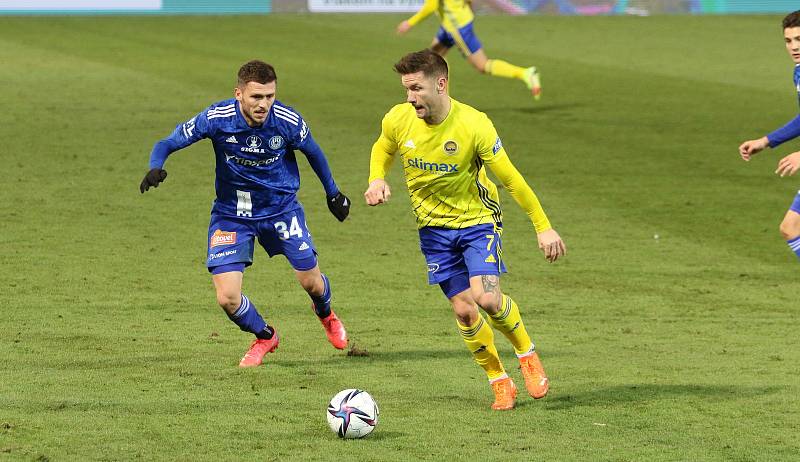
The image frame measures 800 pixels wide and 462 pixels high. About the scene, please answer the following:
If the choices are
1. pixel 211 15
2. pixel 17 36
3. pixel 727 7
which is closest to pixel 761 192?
pixel 17 36

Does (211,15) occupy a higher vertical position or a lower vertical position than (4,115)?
higher

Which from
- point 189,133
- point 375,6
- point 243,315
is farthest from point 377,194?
point 375,6

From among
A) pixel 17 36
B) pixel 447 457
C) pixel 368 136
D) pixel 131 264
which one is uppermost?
pixel 17 36

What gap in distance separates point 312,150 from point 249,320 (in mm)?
1291

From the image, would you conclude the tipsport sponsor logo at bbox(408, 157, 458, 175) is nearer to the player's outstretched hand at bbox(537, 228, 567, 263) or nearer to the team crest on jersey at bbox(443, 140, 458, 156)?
the team crest on jersey at bbox(443, 140, 458, 156)

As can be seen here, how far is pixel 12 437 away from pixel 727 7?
1368 inches

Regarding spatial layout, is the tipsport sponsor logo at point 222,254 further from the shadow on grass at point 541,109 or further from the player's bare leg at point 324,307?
the shadow on grass at point 541,109

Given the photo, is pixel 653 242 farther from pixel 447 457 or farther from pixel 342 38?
pixel 342 38

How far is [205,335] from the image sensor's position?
10.7 meters

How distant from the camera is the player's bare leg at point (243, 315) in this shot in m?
9.73

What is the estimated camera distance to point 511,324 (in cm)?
889

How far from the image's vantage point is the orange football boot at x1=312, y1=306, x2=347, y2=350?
10.3 meters

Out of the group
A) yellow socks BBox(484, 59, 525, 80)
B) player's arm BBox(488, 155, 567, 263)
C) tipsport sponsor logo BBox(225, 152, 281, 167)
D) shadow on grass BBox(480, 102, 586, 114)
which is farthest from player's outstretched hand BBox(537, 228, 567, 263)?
yellow socks BBox(484, 59, 525, 80)

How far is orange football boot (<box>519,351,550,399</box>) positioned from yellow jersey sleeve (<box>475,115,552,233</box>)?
96 centimetres
